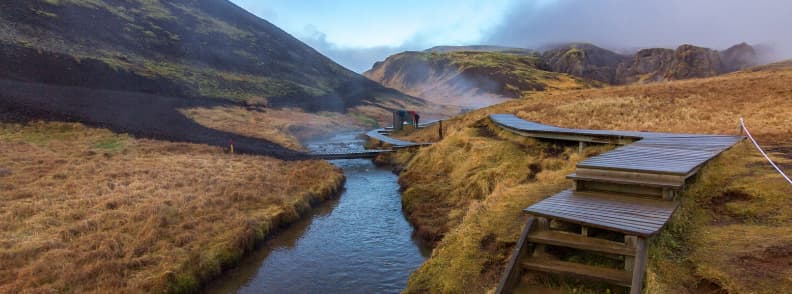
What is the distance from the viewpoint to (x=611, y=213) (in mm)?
8102

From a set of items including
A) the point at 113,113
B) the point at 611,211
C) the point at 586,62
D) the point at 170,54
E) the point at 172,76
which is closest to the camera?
the point at 611,211

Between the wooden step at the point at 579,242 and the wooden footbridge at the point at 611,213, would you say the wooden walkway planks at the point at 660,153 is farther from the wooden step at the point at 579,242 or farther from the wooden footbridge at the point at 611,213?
the wooden step at the point at 579,242

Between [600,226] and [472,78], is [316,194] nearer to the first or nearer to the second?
[600,226]

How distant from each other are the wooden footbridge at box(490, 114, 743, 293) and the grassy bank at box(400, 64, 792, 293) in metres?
0.41

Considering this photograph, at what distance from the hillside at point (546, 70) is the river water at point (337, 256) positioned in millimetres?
111167

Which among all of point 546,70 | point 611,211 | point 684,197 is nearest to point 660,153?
point 684,197

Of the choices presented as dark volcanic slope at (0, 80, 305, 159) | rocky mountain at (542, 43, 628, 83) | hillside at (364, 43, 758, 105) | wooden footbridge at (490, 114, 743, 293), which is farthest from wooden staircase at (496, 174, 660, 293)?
rocky mountain at (542, 43, 628, 83)

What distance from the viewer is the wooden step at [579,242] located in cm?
739

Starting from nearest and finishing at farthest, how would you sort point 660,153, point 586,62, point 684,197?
point 684,197, point 660,153, point 586,62

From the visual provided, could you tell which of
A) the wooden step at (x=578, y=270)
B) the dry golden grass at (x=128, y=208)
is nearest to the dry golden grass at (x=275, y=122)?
the dry golden grass at (x=128, y=208)

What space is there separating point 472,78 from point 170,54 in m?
104

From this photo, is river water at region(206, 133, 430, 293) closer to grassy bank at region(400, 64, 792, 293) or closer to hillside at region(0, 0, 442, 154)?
grassy bank at region(400, 64, 792, 293)

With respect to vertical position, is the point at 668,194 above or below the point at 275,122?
below

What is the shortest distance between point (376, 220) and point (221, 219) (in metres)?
7.35
